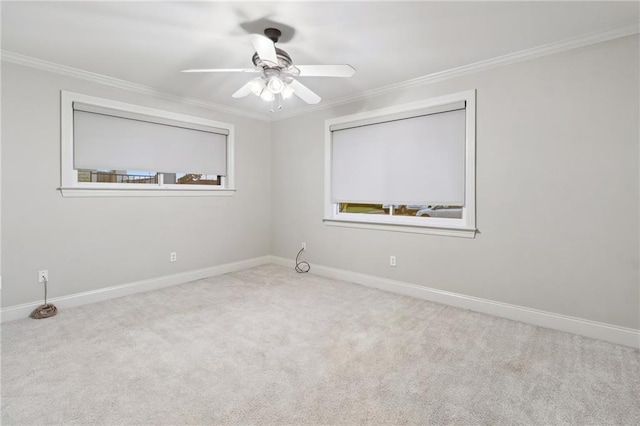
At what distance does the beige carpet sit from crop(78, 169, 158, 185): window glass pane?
4.46 ft

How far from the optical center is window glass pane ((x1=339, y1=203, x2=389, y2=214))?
4106 mm

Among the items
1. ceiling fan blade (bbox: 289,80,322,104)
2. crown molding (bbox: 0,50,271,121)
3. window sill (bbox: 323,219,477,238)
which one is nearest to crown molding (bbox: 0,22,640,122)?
crown molding (bbox: 0,50,271,121)

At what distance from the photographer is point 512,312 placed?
9.75ft

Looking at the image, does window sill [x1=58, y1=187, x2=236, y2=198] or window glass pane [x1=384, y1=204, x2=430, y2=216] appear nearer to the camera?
window sill [x1=58, y1=187, x2=236, y2=198]

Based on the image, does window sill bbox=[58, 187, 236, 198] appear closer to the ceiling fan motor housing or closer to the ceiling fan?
the ceiling fan

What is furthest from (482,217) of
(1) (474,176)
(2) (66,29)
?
(2) (66,29)

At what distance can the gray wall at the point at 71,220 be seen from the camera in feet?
9.64

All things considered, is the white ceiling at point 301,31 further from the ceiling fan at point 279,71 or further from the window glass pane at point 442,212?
the window glass pane at point 442,212

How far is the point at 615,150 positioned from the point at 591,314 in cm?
132

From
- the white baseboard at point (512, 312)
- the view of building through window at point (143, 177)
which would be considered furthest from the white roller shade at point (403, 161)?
the view of building through window at point (143, 177)

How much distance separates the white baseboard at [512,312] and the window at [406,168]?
65 centimetres

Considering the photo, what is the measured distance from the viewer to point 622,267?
2.48 m

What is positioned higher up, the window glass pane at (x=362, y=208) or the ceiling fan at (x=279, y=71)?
the ceiling fan at (x=279, y=71)

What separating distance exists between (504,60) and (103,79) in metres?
3.99
